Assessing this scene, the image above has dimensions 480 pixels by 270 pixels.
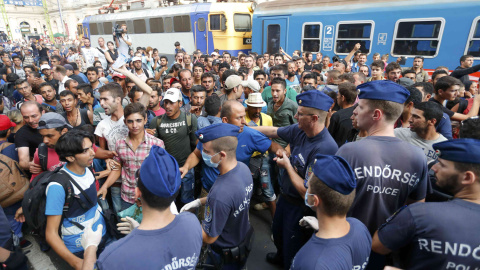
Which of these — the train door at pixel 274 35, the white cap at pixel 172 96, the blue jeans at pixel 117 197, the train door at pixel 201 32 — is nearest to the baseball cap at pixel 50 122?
the blue jeans at pixel 117 197

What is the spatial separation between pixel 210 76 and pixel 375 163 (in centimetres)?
400

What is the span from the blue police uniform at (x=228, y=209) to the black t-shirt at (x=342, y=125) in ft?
5.98

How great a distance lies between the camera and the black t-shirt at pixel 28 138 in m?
3.27

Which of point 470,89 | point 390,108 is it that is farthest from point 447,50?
point 390,108

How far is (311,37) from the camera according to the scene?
32.1 ft

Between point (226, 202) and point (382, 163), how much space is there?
3.96 feet

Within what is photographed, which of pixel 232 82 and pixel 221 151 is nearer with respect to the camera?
pixel 221 151

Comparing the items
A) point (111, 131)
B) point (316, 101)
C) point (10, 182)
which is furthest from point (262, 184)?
point (10, 182)

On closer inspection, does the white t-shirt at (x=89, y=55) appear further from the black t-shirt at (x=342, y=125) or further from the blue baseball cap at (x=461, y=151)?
the blue baseball cap at (x=461, y=151)

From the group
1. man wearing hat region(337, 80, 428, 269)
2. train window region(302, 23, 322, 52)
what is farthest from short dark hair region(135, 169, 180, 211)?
train window region(302, 23, 322, 52)

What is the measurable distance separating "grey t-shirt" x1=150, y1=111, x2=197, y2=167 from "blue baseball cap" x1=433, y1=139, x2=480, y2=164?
9.42 feet

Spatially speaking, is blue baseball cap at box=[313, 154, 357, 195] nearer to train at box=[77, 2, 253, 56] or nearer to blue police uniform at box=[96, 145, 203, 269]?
blue police uniform at box=[96, 145, 203, 269]

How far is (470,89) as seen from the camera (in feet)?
17.7

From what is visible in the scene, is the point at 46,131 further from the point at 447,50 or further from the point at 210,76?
the point at 447,50
